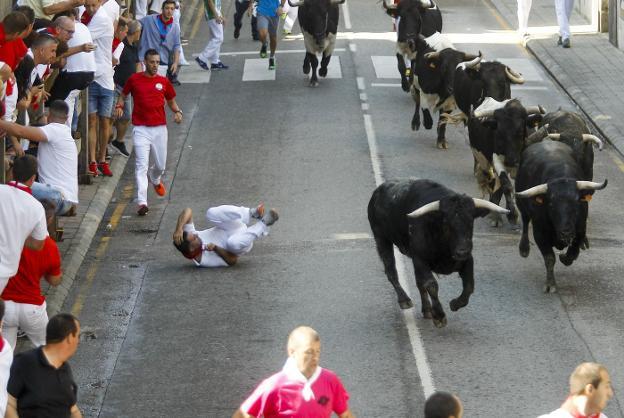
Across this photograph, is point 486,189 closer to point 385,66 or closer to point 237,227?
point 237,227

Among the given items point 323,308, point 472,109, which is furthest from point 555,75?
point 323,308

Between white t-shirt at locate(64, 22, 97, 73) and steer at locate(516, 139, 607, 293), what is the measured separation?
231 inches

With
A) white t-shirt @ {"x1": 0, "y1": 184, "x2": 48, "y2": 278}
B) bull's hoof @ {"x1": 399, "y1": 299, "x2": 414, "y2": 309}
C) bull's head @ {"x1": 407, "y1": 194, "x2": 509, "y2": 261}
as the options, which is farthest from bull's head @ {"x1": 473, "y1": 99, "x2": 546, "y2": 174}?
white t-shirt @ {"x1": 0, "y1": 184, "x2": 48, "y2": 278}

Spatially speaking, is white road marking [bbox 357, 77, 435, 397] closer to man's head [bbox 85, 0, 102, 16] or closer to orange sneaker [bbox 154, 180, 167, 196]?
orange sneaker [bbox 154, 180, 167, 196]

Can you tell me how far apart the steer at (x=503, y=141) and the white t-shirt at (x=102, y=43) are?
5153mm

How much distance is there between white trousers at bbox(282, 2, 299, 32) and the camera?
3110cm

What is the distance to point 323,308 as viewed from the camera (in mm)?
14883

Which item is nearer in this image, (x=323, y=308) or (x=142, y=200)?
(x=323, y=308)

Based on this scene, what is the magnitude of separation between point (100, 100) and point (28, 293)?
891cm

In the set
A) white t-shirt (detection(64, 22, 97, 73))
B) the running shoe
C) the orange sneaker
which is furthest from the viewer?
the running shoe

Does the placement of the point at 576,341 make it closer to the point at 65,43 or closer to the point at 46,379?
the point at 46,379

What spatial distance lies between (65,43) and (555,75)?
43.1 feet

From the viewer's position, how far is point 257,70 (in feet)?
95.6

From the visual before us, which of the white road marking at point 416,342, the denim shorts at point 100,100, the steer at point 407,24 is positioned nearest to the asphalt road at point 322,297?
the white road marking at point 416,342
